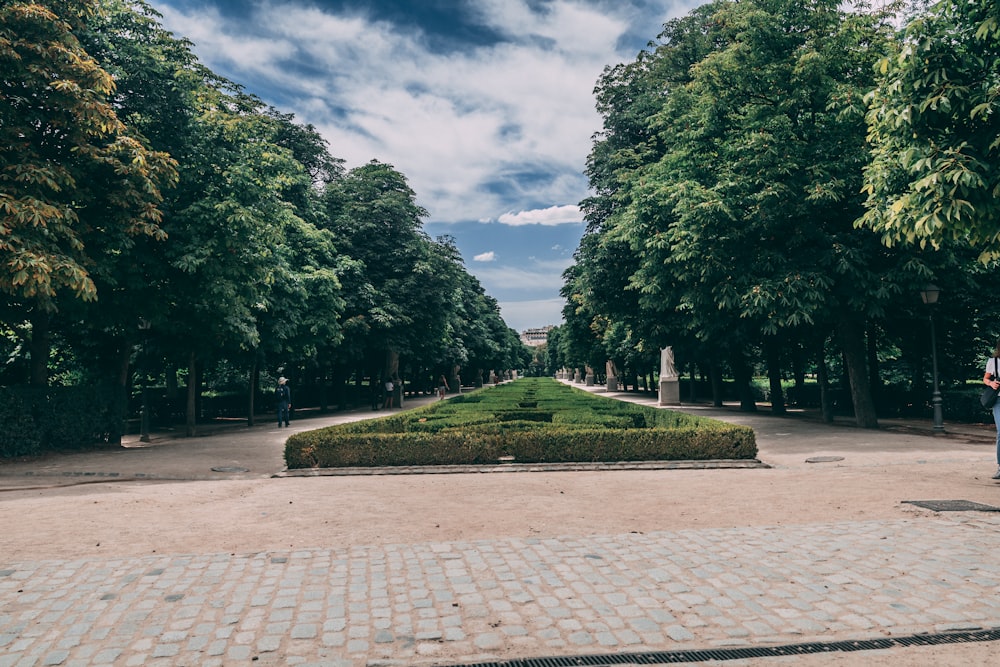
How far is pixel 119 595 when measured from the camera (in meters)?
4.89

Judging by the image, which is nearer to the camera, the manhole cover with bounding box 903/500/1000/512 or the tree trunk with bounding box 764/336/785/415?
the manhole cover with bounding box 903/500/1000/512

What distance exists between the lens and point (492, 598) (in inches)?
186

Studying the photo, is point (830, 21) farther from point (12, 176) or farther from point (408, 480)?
point (12, 176)

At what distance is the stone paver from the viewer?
3.95 metres

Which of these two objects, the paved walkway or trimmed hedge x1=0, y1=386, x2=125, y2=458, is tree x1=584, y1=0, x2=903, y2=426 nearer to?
the paved walkway

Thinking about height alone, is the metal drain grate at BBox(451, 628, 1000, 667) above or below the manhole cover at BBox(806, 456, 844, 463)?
above

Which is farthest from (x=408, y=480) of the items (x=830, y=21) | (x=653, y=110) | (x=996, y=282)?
(x=653, y=110)

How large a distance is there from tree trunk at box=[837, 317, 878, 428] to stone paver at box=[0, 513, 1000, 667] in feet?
44.7

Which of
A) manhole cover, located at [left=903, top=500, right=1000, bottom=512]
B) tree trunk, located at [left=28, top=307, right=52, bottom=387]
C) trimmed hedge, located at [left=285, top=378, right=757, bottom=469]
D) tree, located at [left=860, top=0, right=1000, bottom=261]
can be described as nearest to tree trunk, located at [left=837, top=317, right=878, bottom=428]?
trimmed hedge, located at [left=285, top=378, right=757, bottom=469]

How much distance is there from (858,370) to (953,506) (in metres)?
12.7

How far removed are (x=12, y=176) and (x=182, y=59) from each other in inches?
286

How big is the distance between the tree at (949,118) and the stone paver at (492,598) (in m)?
4.13

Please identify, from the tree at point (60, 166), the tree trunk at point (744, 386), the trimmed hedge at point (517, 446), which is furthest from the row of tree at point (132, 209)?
the tree trunk at point (744, 386)

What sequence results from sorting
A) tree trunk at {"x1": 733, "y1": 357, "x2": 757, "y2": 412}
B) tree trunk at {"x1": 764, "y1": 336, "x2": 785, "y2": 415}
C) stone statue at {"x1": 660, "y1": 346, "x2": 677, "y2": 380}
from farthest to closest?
1. stone statue at {"x1": 660, "y1": 346, "x2": 677, "y2": 380}
2. tree trunk at {"x1": 733, "y1": 357, "x2": 757, "y2": 412}
3. tree trunk at {"x1": 764, "y1": 336, "x2": 785, "y2": 415}
